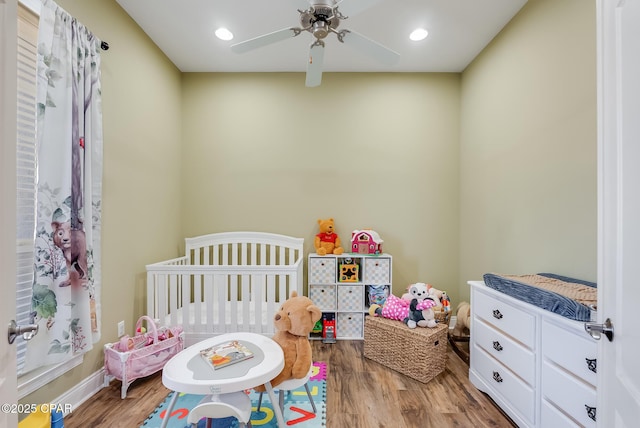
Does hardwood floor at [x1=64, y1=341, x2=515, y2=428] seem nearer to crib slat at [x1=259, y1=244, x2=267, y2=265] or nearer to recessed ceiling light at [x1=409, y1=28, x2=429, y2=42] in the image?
crib slat at [x1=259, y1=244, x2=267, y2=265]

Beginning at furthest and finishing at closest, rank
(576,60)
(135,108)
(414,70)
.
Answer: (414,70) < (135,108) < (576,60)

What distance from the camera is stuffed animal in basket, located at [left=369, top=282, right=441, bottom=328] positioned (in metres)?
2.33


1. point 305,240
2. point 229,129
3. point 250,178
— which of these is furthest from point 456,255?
point 229,129

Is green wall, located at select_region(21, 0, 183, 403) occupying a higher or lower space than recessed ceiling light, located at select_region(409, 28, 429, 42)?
lower

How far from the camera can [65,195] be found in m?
1.68

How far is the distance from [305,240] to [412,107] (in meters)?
1.88

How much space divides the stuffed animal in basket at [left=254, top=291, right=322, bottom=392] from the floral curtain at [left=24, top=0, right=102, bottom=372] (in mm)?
1150

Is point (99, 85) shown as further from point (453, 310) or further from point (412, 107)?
point (453, 310)

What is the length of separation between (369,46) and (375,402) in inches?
88.5

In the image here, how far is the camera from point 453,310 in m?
3.28

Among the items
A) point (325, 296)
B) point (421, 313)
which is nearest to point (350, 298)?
point (325, 296)

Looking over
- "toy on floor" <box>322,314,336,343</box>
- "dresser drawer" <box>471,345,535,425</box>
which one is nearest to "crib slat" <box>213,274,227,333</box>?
"toy on floor" <box>322,314,336,343</box>

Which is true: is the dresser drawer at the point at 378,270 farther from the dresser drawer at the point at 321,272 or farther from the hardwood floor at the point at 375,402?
the hardwood floor at the point at 375,402

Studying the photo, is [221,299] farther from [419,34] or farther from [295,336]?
[419,34]
